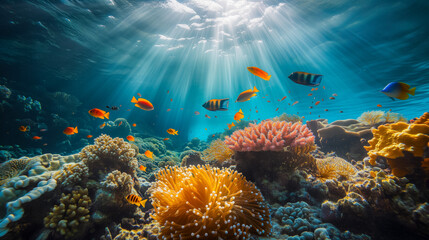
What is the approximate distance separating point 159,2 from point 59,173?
13360 millimetres

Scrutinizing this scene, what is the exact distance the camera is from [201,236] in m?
1.77

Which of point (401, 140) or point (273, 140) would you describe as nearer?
point (401, 140)

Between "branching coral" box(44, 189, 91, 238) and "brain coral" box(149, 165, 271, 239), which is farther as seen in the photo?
"branching coral" box(44, 189, 91, 238)

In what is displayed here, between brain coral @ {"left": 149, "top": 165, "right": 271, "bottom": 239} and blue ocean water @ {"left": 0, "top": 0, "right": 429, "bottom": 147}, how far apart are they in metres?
9.78

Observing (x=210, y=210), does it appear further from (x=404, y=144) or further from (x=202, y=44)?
(x=202, y=44)

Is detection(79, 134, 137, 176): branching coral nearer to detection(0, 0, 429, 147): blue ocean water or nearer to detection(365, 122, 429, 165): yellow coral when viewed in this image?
detection(365, 122, 429, 165): yellow coral

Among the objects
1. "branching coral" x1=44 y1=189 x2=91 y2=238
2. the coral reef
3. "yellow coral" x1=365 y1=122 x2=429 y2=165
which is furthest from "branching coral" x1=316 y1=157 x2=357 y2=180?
"branching coral" x1=44 y1=189 x2=91 y2=238

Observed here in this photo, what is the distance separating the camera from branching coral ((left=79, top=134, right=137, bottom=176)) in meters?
3.34

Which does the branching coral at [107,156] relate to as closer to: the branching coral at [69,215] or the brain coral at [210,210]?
the branching coral at [69,215]

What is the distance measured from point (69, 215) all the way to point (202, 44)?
17.7 meters

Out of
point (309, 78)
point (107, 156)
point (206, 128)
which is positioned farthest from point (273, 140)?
point (206, 128)

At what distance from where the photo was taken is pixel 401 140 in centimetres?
246

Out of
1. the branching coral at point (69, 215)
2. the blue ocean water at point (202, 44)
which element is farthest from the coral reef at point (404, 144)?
the blue ocean water at point (202, 44)

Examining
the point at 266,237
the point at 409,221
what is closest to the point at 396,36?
the point at 409,221
